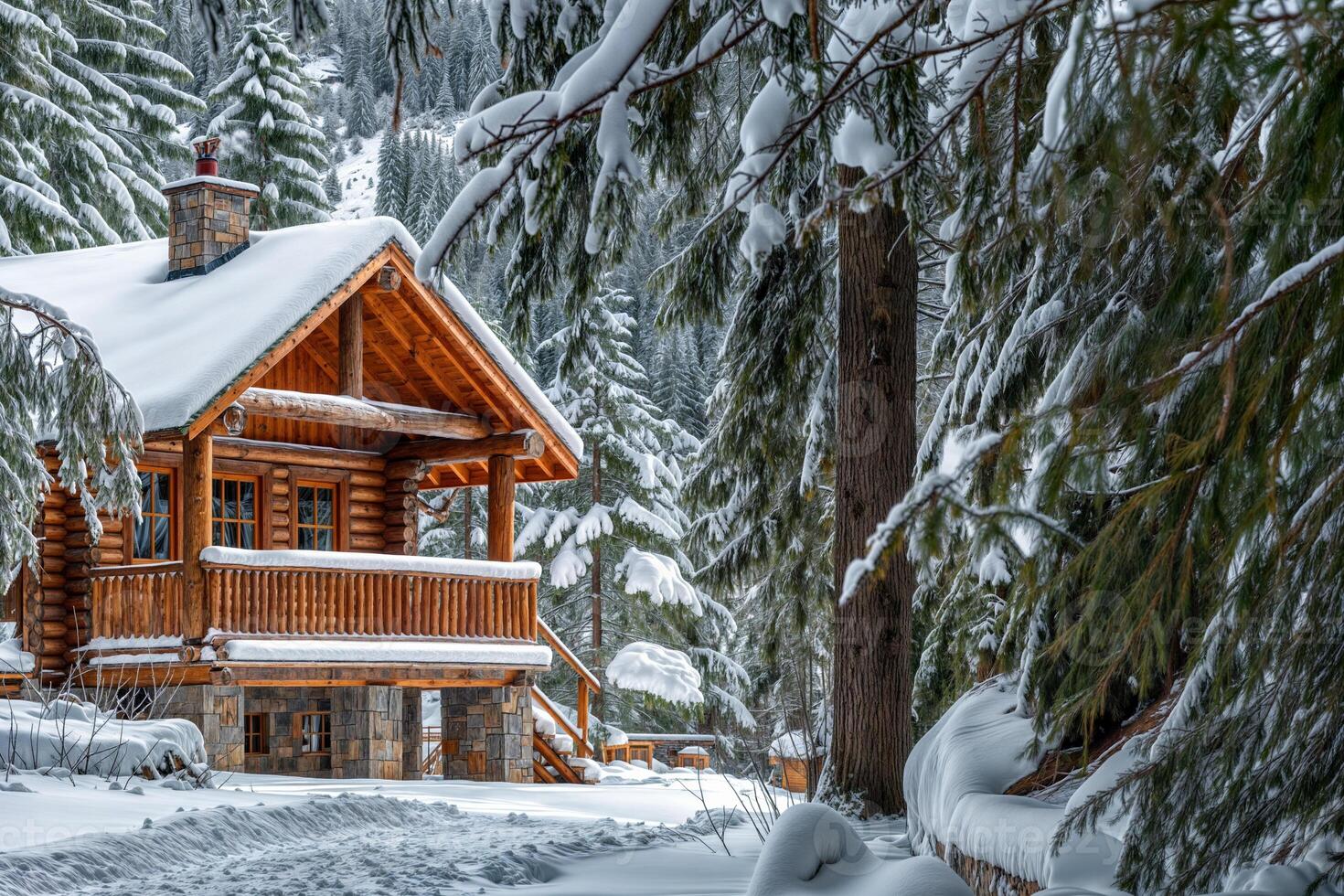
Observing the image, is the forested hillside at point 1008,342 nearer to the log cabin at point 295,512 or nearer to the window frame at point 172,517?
the log cabin at point 295,512

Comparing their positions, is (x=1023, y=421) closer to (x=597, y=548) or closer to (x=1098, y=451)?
(x=1098, y=451)

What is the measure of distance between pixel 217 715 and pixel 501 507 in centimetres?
461

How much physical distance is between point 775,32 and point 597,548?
75.9ft

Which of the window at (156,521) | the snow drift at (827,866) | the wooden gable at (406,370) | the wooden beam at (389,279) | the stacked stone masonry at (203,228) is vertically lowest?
the snow drift at (827,866)

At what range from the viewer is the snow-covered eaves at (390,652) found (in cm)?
1464

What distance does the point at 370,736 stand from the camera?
16.6m

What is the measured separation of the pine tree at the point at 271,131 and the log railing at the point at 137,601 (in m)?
16.5

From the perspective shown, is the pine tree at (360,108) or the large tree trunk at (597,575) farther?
the pine tree at (360,108)

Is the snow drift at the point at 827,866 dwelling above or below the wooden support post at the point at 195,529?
below

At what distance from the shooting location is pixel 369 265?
1609 centimetres

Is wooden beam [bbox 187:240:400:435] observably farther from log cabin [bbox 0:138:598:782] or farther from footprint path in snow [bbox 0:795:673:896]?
footprint path in snow [bbox 0:795:673:896]

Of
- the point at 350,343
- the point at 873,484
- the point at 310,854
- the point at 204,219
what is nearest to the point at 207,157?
the point at 204,219

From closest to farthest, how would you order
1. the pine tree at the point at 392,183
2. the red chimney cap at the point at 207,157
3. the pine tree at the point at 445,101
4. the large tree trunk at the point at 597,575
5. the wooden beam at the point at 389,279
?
the wooden beam at the point at 389,279
the red chimney cap at the point at 207,157
the large tree trunk at the point at 597,575
the pine tree at the point at 392,183
the pine tree at the point at 445,101

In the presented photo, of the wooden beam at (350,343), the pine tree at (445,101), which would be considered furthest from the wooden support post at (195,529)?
the pine tree at (445,101)
